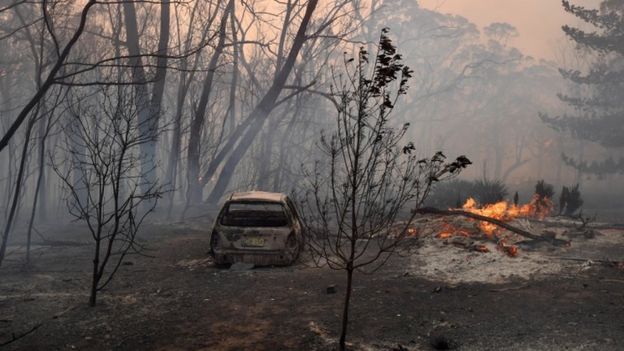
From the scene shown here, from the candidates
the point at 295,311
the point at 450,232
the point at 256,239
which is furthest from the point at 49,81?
the point at 450,232

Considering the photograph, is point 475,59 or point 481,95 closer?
point 475,59

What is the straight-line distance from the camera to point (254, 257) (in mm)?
9312

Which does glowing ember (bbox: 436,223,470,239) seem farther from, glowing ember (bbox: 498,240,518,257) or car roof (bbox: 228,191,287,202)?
car roof (bbox: 228,191,287,202)

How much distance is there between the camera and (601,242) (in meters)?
11.6

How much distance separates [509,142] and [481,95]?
8.05 meters

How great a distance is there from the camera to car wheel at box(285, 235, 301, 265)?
30.6 ft

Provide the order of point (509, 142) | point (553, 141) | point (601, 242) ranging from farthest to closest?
1. point (509, 142)
2. point (553, 141)
3. point (601, 242)

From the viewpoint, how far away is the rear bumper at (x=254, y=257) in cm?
929

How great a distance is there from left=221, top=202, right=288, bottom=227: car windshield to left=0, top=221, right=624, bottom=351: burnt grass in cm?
94

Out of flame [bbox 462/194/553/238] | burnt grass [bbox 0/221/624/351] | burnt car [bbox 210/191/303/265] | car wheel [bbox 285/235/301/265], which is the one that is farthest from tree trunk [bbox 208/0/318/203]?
burnt grass [bbox 0/221/624/351]

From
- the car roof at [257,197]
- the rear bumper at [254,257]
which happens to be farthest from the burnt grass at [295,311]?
the car roof at [257,197]

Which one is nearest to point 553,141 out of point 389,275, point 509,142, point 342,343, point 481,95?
point 509,142

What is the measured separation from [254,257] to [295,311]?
2.38 m

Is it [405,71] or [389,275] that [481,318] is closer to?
[389,275]
